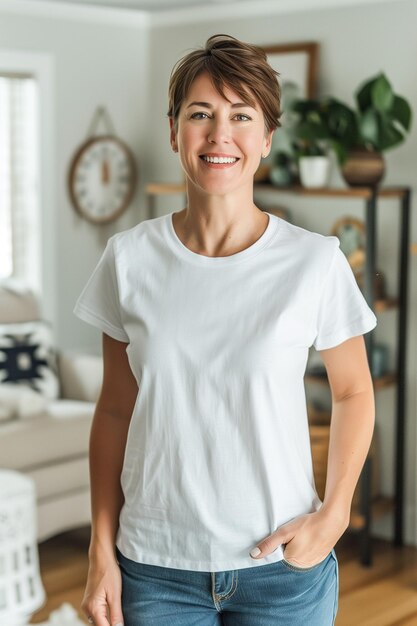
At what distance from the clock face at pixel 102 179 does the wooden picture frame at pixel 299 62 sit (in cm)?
93

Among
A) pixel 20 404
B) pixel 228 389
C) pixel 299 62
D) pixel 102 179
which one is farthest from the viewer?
pixel 102 179

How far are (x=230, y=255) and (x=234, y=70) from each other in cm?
20

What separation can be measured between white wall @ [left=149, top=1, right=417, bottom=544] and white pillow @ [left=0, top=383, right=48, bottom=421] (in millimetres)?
1231

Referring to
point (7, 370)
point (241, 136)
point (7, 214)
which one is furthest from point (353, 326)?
point (7, 214)

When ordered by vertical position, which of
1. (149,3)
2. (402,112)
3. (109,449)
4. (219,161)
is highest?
(149,3)

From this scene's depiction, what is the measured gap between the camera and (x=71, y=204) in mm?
4434

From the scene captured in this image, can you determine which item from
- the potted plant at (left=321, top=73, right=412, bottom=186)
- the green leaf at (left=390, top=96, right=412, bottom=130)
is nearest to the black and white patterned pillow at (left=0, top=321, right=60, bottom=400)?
the potted plant at (left=321, top=73, right=412, bottom=186)

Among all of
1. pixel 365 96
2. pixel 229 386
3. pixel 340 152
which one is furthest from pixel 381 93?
pixel 229 386

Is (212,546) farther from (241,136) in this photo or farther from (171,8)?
(171,8)

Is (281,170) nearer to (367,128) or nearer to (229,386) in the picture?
(367,128)

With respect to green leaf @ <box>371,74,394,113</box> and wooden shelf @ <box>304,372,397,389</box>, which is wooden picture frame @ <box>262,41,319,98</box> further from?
wooden shelf @ <box>304,372,397,389</box>

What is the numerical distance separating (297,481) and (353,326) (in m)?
0.18

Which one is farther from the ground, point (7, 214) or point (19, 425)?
point (7, 214)

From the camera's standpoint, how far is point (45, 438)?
3439mm
